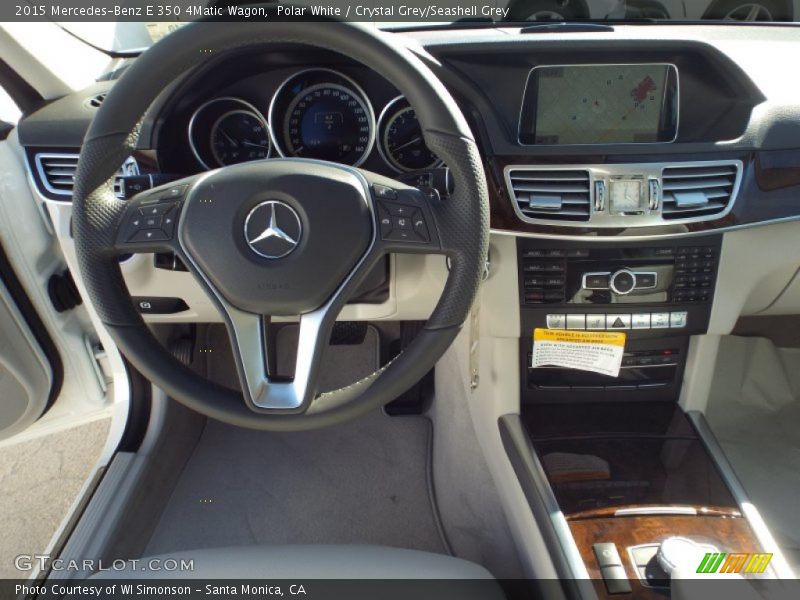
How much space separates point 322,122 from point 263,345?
1.79ft

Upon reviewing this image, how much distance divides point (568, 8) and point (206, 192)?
1471 mm

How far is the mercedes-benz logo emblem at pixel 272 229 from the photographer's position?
92cm

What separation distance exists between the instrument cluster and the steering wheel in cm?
32

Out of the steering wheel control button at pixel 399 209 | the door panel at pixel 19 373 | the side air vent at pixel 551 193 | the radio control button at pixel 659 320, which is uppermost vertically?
the steering wheel control button at pixel 399 209

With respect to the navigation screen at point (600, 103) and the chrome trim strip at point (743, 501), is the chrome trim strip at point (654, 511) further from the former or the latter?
the navigation screen at point (600, 103)

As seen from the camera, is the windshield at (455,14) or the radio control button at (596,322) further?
the windshield at (455,14)

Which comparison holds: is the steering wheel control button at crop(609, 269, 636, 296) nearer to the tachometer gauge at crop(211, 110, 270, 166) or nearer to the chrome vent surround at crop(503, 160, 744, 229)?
the chrome vent surround at crop(503, 160, 744, 229)

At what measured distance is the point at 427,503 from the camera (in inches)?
73.8

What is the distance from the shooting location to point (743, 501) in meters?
1.22


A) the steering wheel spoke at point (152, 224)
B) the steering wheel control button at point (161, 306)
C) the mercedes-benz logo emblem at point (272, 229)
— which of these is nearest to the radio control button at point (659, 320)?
the mercedes-benz logo emblem at point (272, 229)

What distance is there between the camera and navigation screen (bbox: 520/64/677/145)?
122 centimetres

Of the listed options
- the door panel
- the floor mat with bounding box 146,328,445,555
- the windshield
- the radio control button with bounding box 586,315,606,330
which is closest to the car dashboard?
the radio control button with bounding box 586,315,606,330

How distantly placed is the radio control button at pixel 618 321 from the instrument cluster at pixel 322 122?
509 mm

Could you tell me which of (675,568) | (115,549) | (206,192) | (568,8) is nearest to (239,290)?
(206,192)
